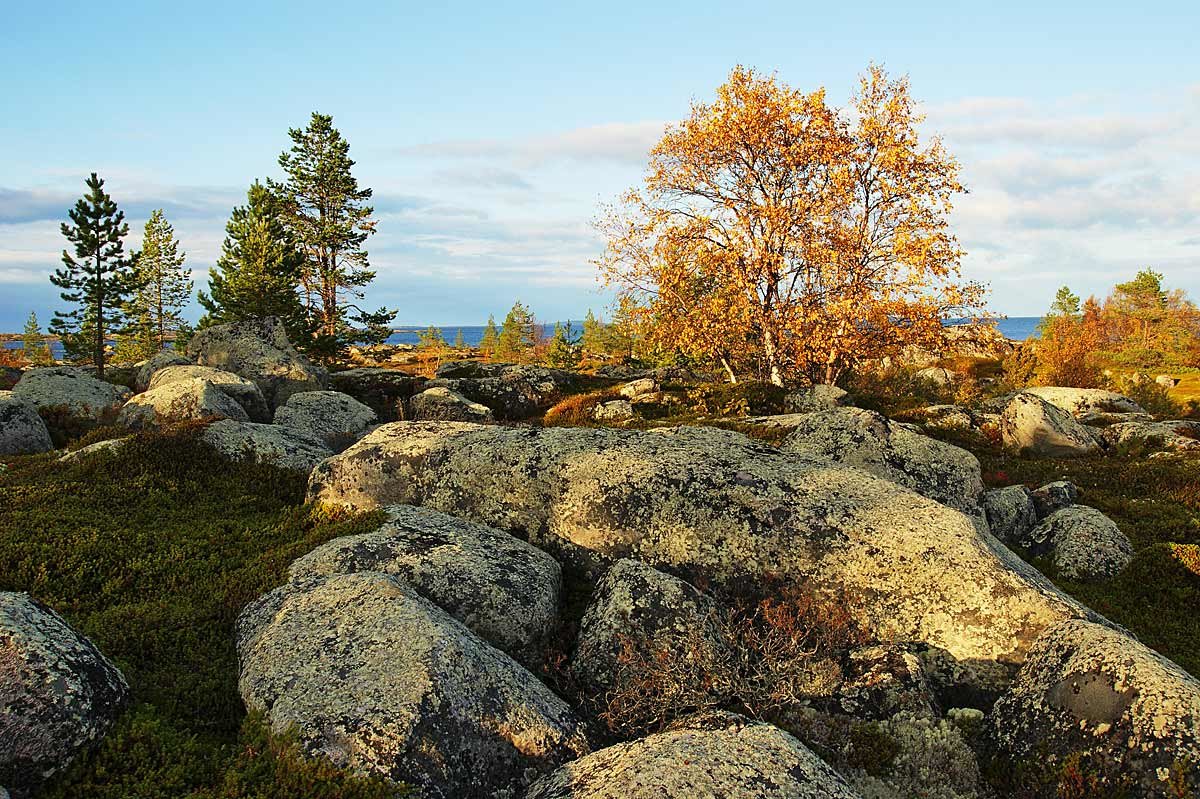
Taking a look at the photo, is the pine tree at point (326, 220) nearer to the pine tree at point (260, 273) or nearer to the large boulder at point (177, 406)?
the pine tree at point (260, 273)

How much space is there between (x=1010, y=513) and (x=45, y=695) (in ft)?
70.5

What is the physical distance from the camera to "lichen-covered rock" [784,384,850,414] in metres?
30.7

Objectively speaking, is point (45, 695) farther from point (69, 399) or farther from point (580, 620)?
point (69, 399)

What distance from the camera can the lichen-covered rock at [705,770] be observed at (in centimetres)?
692

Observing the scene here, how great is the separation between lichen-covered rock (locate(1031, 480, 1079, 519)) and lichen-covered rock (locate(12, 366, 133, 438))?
34.8 m

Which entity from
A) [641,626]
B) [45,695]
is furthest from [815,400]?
[45,695]

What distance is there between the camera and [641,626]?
10570mm

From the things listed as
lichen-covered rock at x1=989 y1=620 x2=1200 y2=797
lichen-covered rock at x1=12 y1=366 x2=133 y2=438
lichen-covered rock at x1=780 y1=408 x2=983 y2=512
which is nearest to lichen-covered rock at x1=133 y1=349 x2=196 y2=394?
lichen-covered rock at x1=12 y1=366 x2=133 y2=438

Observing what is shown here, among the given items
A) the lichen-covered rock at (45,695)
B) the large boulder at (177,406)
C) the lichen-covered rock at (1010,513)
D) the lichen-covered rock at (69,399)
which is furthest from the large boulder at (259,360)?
the lichen-covered rock at (1010,513)

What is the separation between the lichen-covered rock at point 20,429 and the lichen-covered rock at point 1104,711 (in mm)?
28870

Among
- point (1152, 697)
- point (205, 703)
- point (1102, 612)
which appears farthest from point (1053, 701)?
point (205, 703)

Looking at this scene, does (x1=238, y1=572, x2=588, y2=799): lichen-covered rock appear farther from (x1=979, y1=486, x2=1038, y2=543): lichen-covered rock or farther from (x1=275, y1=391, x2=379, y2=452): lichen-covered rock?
(x1=275, y1=391, x2=379, y2=452): lichen-covered rock

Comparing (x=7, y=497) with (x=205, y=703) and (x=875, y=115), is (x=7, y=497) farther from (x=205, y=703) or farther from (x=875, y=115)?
(x=875, y=115)

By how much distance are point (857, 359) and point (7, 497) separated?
33424mm
